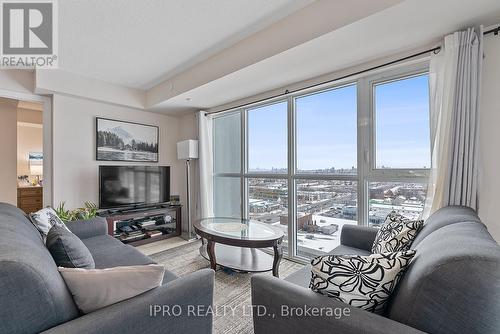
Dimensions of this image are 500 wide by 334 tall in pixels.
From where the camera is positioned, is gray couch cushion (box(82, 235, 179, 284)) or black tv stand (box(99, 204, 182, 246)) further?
black tv stand (box(99, 204, 182, 246))

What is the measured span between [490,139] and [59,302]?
275 cm

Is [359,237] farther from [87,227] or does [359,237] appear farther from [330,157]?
[87,227]

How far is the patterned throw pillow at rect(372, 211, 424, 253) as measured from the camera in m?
1.49

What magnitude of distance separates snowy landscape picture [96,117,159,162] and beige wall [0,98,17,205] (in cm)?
184

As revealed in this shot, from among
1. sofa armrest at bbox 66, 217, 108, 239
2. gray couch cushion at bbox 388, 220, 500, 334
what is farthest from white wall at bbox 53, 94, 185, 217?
gray couch cushion at bbox 388, 220, 500, 334

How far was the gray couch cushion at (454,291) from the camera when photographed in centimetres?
71

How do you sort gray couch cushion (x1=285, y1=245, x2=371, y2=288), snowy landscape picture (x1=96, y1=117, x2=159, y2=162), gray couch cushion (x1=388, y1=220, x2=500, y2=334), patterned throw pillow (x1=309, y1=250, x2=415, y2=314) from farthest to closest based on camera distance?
snowy landscape picture (x1=96, y1=117, x2=159, y2=162) → gray couch cushion (x1=285, y1=245, x2=371, y2=288) → patterned throw pillow (x1=309, y1=250, x2=415, y2=314) → gray couch cushion (x1=388, y1=220, x2=500, y2=334)

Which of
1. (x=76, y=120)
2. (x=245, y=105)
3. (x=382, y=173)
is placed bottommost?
(x=382, y=173)


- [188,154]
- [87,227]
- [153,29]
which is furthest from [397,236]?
[188,154]

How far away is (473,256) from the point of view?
2.46 ft

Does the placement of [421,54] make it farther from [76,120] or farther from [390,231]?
[76,120]

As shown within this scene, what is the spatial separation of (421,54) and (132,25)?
252 cm

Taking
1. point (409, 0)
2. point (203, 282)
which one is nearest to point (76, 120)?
point (203, 282)

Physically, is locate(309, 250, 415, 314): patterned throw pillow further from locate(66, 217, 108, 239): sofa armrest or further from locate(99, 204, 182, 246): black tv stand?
locate(99, 204, 182, 246): black tv stand
